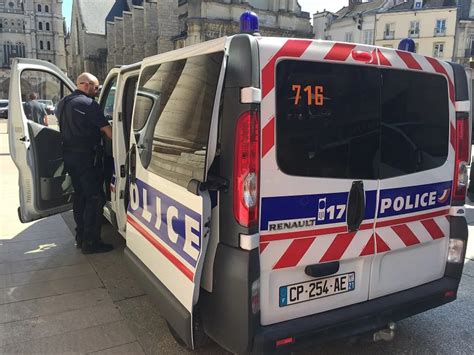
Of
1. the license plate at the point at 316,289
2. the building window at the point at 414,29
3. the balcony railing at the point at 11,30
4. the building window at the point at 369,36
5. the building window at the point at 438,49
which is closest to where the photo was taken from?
the license plate at the point at 316,289

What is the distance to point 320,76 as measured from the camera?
2.22 metres

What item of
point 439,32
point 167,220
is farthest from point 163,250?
point 439,32

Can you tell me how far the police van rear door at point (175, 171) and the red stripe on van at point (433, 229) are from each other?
149 centimetres

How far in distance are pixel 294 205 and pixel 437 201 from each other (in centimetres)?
118

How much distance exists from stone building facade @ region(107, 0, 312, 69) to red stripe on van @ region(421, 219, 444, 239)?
35.0m

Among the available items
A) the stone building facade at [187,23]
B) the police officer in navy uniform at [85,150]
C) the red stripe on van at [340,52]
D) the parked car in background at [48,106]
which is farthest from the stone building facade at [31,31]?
the red stripe on van at [340,52]

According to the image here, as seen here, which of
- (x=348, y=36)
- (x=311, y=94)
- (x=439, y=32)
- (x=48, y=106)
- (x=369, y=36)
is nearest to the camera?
(x=311, y=94)

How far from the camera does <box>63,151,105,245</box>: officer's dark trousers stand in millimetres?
4379

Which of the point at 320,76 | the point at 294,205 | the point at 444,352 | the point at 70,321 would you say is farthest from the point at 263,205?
the point at 70,321

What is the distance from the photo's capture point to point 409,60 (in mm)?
2561

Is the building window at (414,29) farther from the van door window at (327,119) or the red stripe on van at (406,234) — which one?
the van door window at (327,119)

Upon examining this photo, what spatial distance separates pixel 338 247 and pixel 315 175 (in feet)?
1.48

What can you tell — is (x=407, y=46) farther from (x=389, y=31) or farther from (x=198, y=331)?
(x=389, y=31)

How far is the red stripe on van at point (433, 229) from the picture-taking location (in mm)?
2750
